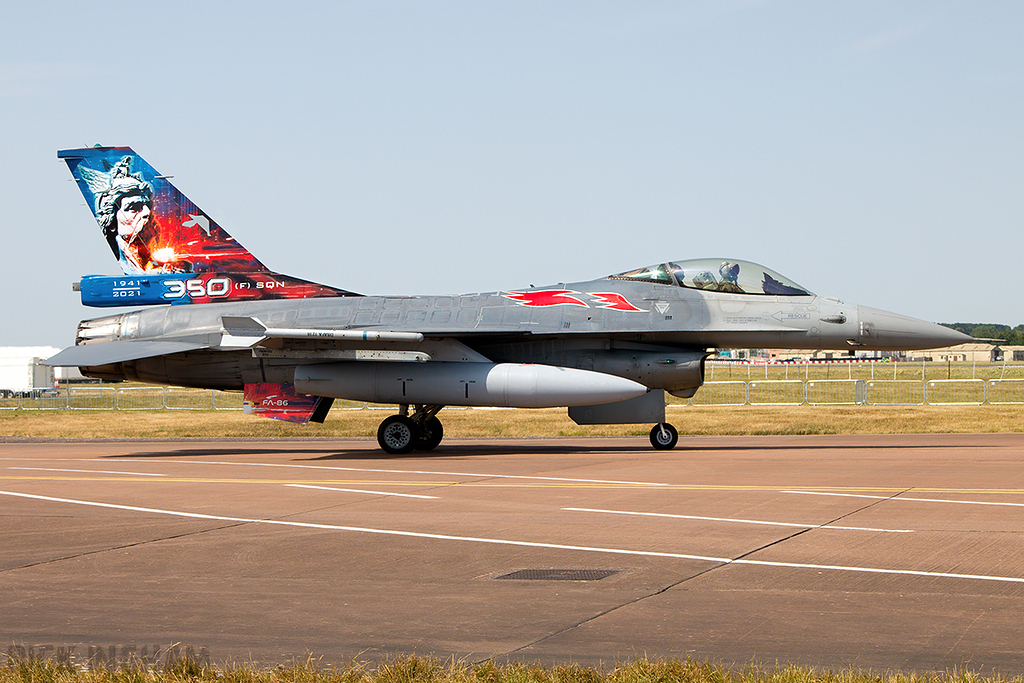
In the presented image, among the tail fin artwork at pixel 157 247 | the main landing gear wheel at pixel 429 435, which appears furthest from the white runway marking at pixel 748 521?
the tail fin artwork at pixel 157 247

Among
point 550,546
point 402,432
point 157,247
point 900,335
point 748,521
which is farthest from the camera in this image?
point 157,247

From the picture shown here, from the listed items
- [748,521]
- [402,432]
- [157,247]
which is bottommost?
[748,521]

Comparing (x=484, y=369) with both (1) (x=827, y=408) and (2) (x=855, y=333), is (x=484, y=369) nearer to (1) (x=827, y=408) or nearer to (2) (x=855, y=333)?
(2) (x=855, y=333)

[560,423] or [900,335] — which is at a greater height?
[900,335]

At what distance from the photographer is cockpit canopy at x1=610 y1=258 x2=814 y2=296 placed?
17.9 m

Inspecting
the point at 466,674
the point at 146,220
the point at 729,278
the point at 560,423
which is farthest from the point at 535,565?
the point at 560,423

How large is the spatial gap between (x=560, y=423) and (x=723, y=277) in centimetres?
936

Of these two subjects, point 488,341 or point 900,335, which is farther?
point 488,341

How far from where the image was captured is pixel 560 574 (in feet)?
23.0

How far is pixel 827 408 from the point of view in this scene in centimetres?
2895

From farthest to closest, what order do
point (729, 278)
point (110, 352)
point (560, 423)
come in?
point (560, 423) → point (110, 352) → point (729, 278)

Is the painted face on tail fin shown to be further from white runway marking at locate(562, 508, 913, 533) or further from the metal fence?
white runway marking at locate(562, 508, 913, 533)

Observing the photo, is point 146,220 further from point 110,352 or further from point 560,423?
point 560,423

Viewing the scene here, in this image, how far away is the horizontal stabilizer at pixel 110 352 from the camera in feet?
59.6
